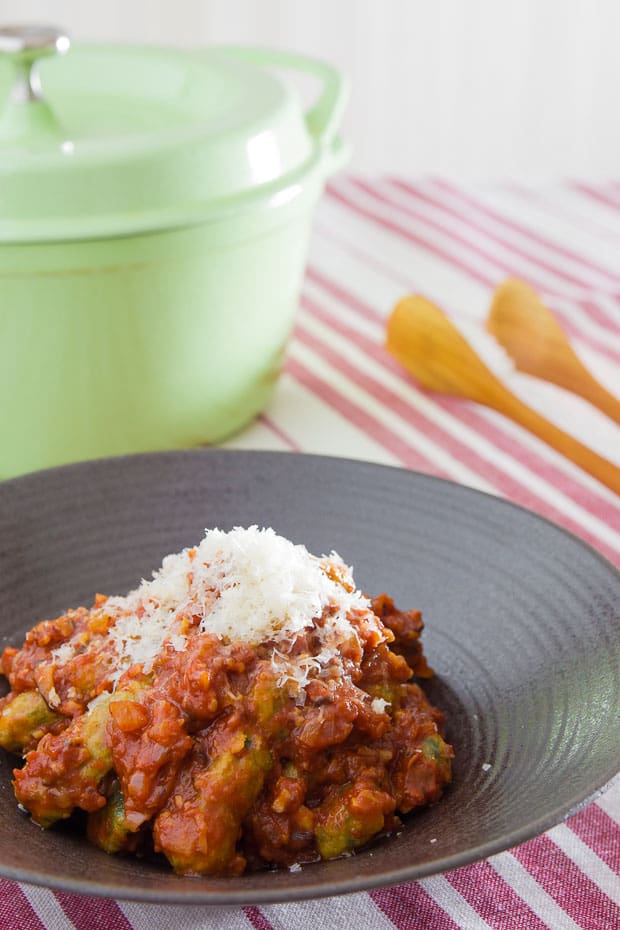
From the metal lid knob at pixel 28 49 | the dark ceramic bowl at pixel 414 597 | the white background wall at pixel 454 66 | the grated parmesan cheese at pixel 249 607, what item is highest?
the metal lid knob at pixel 28 49

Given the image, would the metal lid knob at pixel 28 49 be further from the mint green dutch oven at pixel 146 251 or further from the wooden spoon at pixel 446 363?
the wooden spoon at pixel 446 363

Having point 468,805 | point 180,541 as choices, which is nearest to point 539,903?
point 468,805

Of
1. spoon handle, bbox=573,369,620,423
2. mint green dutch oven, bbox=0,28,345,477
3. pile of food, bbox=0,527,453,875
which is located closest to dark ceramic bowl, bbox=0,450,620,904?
pile of food, bbox=0,527,453,875

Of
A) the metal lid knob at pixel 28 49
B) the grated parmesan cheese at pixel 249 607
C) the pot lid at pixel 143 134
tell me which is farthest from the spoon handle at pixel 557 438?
the metal lid knob at pixel 28 49

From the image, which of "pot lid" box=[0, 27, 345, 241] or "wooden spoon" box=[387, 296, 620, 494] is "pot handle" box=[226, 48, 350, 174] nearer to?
"pot lid" box=[0, 27, 345, 241]

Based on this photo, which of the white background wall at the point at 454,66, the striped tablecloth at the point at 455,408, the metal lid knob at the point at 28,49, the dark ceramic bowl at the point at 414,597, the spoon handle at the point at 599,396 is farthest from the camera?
the white background wall at the point at 454,66
